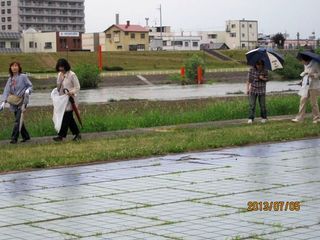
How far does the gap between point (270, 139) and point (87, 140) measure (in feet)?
12.7

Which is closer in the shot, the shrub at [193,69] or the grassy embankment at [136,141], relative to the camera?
the grassy embankment at [136,141]

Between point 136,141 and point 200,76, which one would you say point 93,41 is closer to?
point 200,76

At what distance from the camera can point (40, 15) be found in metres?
157

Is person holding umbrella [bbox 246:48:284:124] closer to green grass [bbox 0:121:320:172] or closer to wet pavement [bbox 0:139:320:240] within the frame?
green grass [bbox 0:121:320:172]

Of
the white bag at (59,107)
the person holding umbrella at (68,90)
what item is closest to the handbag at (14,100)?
the white bag at (59,107)

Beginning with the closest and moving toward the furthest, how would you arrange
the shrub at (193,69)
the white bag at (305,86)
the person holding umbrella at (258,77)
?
the white bag at (305,86) → the person holding umbrella at (258,77) → the shrub at (193,69)

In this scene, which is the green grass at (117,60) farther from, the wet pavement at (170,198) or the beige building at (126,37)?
the wet pavement at (170,198)

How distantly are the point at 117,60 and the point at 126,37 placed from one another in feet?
134

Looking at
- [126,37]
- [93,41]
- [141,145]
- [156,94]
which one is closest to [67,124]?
[141,145]

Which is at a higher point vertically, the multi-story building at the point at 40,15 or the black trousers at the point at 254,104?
the multi-story building at the point at 40,15

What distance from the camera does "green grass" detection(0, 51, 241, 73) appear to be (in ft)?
298

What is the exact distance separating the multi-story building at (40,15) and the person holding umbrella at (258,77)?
13742 cm

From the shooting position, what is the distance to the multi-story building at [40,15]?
153750 millimetres

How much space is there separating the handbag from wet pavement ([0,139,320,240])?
14.0 feet
